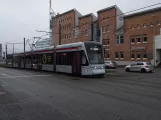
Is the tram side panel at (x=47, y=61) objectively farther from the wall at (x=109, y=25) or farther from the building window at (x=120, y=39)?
the wall at (x=109, y=25)

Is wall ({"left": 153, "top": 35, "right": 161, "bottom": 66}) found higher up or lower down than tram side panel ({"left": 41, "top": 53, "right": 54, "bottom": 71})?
higher up

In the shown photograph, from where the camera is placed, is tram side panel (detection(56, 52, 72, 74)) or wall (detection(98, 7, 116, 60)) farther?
wall (detection(98, 7, 116, 60))

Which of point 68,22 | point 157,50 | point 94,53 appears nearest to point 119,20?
point 157,50

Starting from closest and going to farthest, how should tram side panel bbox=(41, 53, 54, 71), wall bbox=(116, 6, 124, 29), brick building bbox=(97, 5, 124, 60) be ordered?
tram side panel bbox=(41, 53, 54, 71) → brick building bbox=(97, 5, 124, 60) → wall bbox=(116, 6, 124, 29)

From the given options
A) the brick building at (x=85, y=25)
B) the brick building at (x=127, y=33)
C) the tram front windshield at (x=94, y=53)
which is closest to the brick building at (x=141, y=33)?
the brick building at (x=127, y=33)

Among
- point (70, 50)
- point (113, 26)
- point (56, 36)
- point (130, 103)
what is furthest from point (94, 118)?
point (56, 36)

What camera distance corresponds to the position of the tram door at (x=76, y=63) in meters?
20.8

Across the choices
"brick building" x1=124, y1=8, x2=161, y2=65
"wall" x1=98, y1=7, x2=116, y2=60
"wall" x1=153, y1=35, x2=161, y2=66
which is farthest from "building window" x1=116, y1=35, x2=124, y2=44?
"wall" x1=153, y1=35, x2=161, y2=66

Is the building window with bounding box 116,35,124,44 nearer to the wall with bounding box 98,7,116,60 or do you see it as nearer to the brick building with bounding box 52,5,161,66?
the brick building with bounding box 52,5,161,66

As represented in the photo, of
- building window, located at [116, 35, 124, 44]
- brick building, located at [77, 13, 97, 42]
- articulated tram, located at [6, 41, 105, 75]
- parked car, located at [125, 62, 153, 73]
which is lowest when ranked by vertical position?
parked car, located at [125, 62, 153, 73]

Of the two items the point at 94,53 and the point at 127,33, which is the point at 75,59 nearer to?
the point at 94,53

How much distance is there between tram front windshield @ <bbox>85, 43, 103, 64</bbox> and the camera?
20.2 metres

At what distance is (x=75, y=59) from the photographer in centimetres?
2139

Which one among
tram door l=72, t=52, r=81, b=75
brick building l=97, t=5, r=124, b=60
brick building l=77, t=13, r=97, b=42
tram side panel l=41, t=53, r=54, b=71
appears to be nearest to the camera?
tram door l=72, t=52, r=81, b=75
